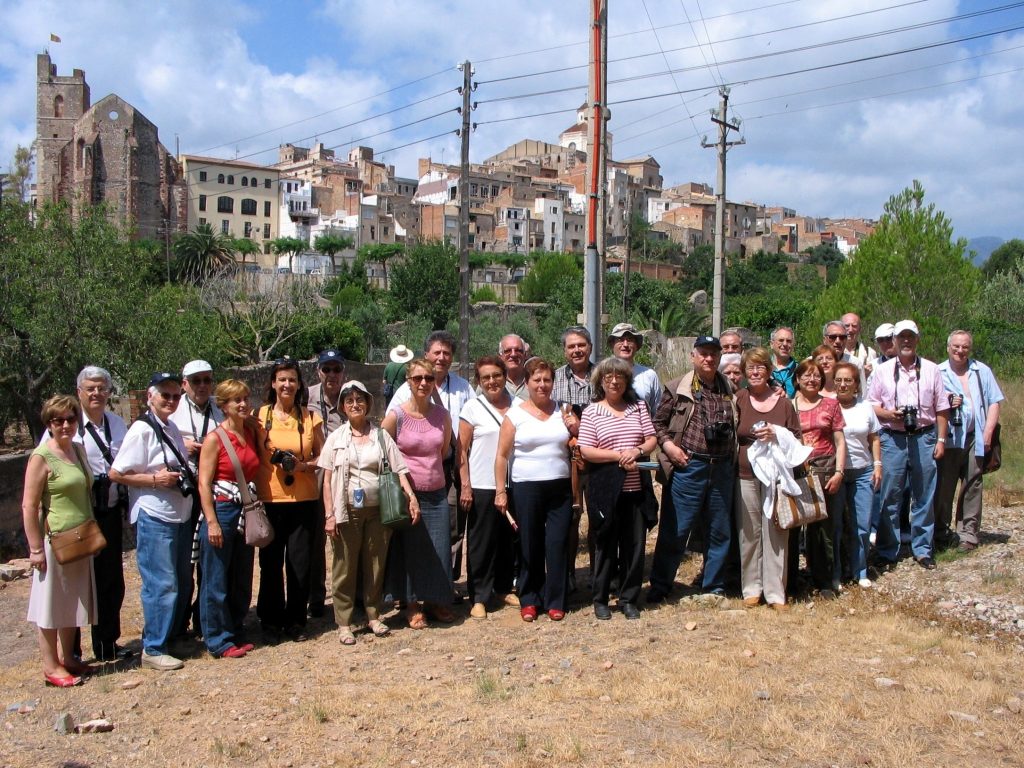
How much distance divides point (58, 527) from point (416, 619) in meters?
2.21

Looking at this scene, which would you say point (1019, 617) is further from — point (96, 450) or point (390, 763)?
point (96, 450)

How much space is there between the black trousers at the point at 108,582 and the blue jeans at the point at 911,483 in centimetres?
518

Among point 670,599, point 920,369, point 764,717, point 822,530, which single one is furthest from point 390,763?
point 920,369

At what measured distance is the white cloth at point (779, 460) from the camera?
569cm

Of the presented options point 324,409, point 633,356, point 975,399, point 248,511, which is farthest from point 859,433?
point 248,511

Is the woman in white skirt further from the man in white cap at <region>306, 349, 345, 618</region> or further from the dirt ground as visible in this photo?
the man in white cap at <region>306, 349, 345, 618</region>

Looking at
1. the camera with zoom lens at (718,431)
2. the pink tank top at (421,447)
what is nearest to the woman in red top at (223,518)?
the pink tank top at (421,447)

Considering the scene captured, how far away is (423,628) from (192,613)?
61.5 inches

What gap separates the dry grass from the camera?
4.11 meters

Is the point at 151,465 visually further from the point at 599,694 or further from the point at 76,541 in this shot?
the point at 599,694

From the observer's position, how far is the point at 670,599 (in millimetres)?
6328

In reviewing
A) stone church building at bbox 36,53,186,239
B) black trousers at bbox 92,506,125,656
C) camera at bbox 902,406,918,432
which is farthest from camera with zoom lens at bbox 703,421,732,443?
stone church building at bbox 36,53,186,239

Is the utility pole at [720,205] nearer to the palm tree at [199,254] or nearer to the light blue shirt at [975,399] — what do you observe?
the light blue shirt at [975,399]

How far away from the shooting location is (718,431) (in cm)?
579
